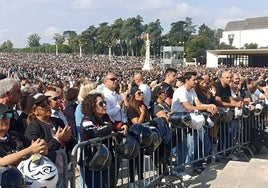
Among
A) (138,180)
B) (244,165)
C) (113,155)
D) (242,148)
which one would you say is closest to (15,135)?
(113,155)

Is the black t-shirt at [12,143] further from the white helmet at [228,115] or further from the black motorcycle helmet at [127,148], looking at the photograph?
the white helmet at [228,115]

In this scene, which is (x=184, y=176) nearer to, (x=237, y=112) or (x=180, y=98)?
(x=180, y=98)

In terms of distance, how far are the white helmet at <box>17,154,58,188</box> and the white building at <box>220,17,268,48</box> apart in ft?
425

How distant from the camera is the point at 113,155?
4.68 meters

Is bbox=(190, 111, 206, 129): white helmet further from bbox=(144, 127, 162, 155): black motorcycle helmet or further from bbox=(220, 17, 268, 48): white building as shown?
bbox=(220, 17, 268, 48): white building

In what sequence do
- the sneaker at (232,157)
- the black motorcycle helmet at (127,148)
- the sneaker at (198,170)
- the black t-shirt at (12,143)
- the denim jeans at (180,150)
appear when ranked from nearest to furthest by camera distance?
the black t-shirt at (12,143) → the black motorcycle helmet at (127,148) → the denim jeans at (180,150) → the sneaker at (198,170) → the sneaker at (232,157)

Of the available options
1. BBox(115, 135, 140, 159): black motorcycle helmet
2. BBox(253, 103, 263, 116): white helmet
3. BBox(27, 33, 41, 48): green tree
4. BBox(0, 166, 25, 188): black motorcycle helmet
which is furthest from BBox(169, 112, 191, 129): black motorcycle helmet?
BBox(27, 33, 41, 48): green tree

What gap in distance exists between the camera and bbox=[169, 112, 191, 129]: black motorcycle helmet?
5.79 m

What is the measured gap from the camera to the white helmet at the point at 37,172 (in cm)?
296

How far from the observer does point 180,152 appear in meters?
6.09

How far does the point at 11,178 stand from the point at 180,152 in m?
3.60

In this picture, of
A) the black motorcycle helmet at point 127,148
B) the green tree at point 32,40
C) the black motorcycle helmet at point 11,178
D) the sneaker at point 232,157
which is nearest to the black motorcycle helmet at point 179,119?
the black motorcycle helmet at point 127,148

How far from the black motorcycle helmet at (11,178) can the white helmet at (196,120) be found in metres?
3.46

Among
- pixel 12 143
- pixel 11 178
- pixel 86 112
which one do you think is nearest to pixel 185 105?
pixel 86 112
